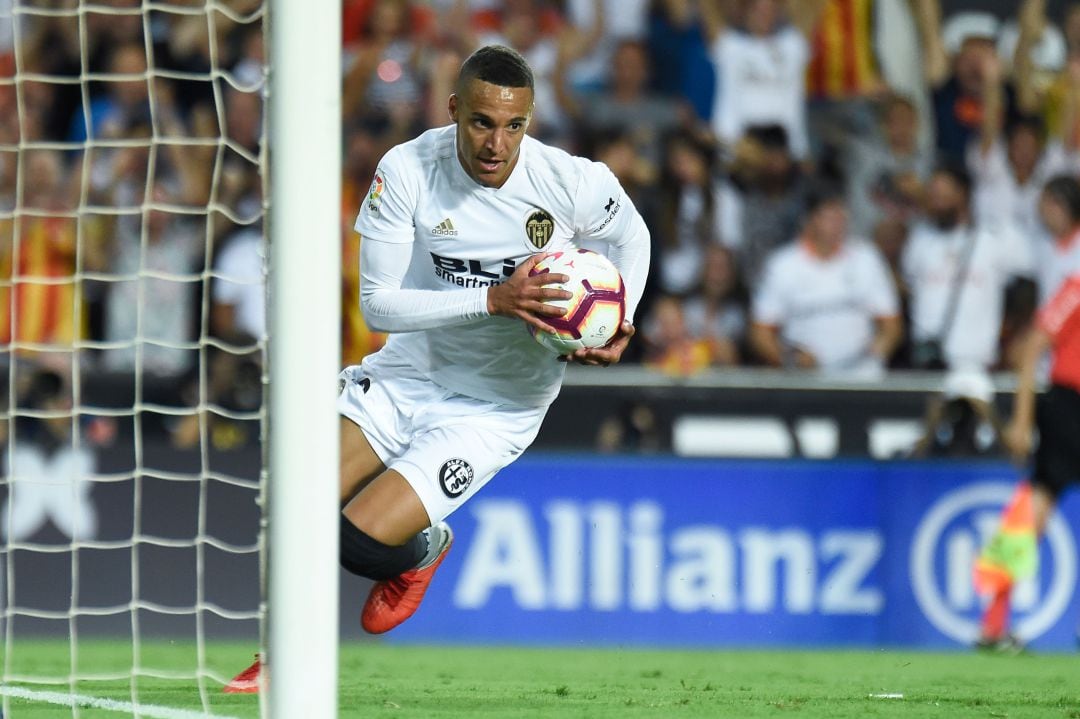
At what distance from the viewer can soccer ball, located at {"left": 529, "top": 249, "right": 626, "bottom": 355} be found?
209 inches

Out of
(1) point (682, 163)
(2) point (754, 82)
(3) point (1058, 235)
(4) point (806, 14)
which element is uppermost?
(4) point (806, 14)

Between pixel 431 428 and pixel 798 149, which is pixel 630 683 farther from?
pixel 798 149

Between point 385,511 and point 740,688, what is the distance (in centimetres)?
174

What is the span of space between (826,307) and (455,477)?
4781 millimetres

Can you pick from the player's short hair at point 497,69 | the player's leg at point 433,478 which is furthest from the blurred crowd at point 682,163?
the player's short hair at point 497,69

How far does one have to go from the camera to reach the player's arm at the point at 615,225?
5801 mm

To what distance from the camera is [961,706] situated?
5949 mm

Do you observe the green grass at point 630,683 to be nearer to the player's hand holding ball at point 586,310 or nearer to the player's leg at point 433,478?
the player's leg at point 433,478

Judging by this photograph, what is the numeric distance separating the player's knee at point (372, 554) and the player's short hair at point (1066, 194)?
5418 mm

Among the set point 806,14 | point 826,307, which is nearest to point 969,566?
point 826,307

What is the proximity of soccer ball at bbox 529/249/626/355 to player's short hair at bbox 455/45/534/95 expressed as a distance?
575mm

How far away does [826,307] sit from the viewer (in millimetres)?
10062

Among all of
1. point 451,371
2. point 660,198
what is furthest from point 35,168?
point 451,371

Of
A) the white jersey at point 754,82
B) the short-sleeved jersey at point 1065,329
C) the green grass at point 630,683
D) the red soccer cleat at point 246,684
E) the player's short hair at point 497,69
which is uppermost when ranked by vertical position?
the white jersey at point 754,82
